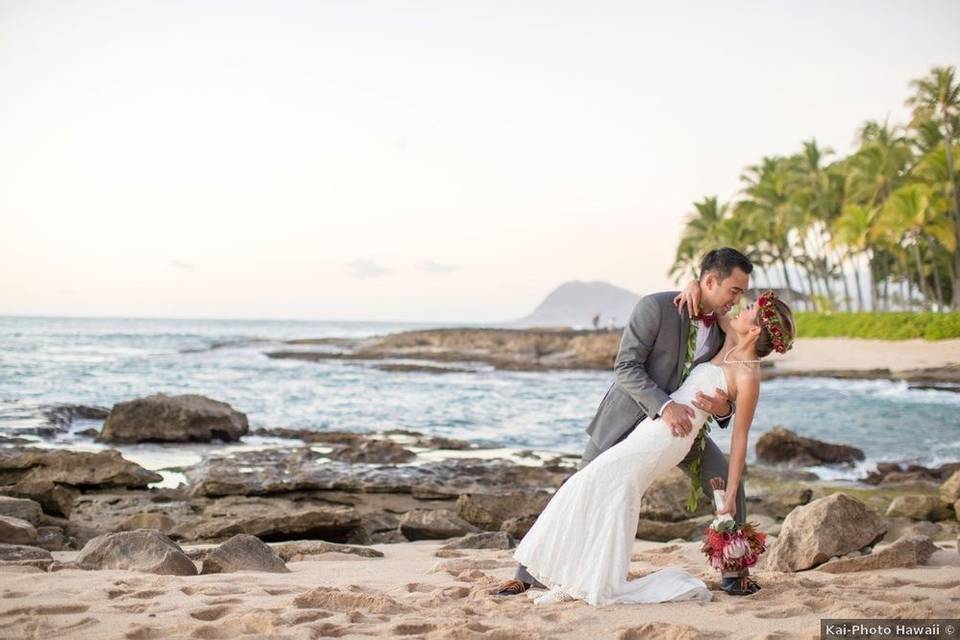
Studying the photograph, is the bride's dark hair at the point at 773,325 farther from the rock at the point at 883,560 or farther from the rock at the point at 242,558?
the rock at the point at 242,558

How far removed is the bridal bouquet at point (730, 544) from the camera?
470cm

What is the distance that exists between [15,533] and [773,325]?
5.55 metres

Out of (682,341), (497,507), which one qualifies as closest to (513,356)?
(497,507)

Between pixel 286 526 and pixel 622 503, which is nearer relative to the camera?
pixel 622 503

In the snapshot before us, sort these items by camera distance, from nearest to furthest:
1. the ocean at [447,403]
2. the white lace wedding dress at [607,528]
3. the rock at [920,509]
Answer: the white lace wedding dress at [607,528], the rock at [920,509], the ocean at [447,403]

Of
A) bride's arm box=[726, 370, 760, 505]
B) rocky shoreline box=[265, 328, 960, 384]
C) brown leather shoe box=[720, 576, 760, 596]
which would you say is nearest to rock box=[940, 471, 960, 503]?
brown leather shoe box=[720, 576, 760, 596]

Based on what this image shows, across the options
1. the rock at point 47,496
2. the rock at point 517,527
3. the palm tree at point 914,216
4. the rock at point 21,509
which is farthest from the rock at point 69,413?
the palm tree at point 914,216

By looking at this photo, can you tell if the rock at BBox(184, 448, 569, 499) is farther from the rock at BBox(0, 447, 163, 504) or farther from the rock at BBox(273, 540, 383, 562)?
the rock at BBox(273, 540, 383, 562)

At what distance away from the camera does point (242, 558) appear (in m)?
5.52

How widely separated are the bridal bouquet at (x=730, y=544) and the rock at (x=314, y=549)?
9.25 feet

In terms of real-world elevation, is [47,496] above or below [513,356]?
above

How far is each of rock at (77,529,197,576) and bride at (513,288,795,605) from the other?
2184 mm

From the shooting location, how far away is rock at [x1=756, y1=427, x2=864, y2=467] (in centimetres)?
1327

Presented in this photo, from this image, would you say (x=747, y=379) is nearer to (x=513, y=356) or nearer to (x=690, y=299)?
(x=690, y=299)
